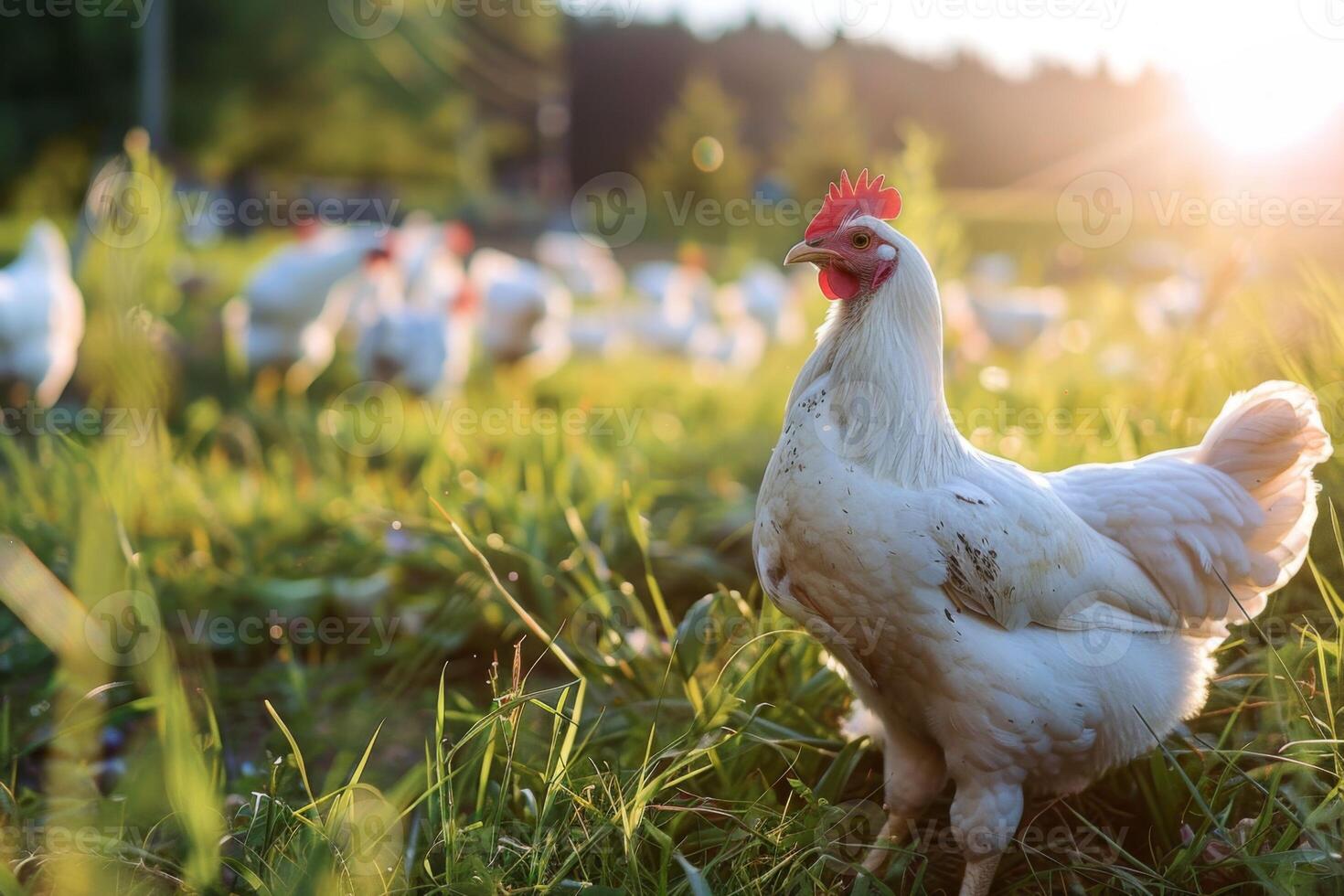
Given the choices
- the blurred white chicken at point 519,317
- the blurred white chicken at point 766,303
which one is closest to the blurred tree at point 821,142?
the blurred white chicken at point 766,303

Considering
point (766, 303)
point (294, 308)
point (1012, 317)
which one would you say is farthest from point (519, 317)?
point (1012, 317)

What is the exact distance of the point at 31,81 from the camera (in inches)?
661

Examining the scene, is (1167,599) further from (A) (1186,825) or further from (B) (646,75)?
(B) (646,75)

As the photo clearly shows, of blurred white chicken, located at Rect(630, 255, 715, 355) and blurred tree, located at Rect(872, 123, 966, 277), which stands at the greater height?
blurred tree, located at Rect(872, 123, 966, 277)

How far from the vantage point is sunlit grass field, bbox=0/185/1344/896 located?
1.79m

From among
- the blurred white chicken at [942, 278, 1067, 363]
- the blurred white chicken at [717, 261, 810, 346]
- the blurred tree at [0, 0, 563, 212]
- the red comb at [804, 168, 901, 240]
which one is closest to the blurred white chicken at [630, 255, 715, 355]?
the blurred white chicken at [717, 261, 810, 346]

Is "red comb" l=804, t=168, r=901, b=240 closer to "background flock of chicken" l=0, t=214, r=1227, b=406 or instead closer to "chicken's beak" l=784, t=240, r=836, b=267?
"chicken's beak" l=784, t=240, r=836, b=267

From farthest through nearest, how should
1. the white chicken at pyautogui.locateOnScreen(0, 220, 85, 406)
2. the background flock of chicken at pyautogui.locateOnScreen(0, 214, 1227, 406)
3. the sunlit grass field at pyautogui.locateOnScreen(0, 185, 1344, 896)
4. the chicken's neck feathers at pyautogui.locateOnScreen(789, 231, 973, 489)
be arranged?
1. the background flock of chicken at pyautogui.locateOnScreen(0, 214, 1227, 406)
2. the white chicken at pyautogui.locateOnScreen(0, 220, 85, 406)
3. the chicken's neck feathers at pyautogui.locateOnScreen(789, 231, 973, 489)
4. the sunlit grass field at pyautogui.locateOnScreen(0, 185, 1344, 896)

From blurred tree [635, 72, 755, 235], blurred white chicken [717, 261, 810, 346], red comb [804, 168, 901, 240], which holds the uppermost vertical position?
blurred tree [635, 72, 755, 235]

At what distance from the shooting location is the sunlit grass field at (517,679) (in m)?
1.79

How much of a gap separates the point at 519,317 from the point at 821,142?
1702cm

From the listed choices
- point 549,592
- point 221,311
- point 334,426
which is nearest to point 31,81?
point 221,311

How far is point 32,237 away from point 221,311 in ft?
8.61

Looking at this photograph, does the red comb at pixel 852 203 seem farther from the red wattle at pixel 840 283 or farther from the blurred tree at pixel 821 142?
the blurred tree at pixel 821 142
